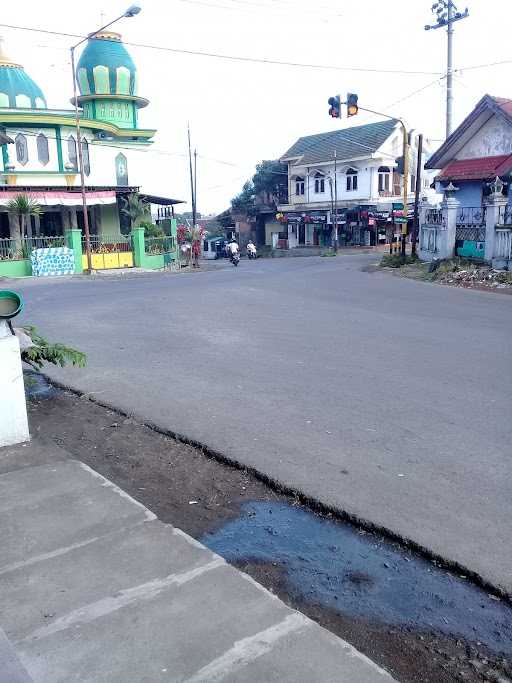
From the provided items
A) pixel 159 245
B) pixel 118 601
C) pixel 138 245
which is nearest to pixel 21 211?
pixel 138 245

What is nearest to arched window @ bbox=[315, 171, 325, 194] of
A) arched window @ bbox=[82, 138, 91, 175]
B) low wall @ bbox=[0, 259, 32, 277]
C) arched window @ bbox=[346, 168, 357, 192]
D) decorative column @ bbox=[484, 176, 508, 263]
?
arched window @ bbox=[346, 168, 357, 192]

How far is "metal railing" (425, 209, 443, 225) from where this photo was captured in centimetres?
2375

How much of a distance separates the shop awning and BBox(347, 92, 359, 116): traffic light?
16.8 metres

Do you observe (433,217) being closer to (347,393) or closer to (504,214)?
(504,214)

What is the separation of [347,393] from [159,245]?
29.6 meters

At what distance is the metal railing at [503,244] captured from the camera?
19.5 meters

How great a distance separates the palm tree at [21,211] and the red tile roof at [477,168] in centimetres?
1853

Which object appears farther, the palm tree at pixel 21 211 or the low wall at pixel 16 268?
the palm tree at pixel 21 211

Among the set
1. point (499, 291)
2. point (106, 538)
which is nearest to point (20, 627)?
point (106, 538)

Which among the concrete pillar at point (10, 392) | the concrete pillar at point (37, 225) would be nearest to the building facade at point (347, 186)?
the concrete pillar at point (37, 225)

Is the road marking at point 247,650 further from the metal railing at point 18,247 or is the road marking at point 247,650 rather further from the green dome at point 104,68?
the green dome at point 104,68

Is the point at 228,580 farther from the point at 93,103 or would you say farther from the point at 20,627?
the point at 93,103

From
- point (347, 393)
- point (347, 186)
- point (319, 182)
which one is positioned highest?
point (319, 182)

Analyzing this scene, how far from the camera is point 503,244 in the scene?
1981cm
